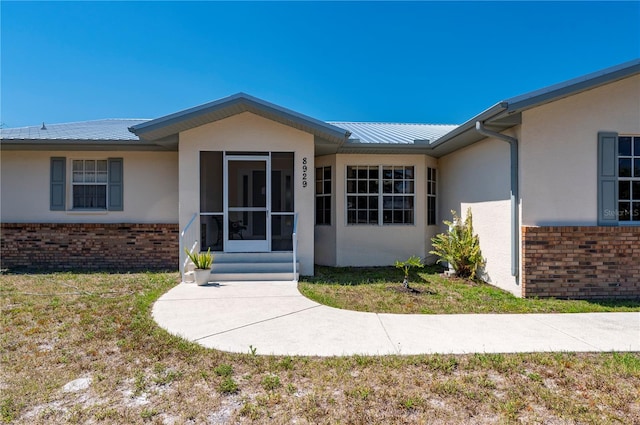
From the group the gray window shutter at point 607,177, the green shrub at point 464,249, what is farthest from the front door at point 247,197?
the gray window shutter at point 607,177

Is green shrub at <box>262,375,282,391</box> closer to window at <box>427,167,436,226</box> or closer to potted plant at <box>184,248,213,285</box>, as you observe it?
potted plant at <box>184,248,213,285</box>

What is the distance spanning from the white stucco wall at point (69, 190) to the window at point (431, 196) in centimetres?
734

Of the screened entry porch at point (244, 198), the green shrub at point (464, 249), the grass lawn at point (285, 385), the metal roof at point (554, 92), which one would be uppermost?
the metal roof at point (554, 92)

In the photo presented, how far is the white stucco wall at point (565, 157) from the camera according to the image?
6.53 meters

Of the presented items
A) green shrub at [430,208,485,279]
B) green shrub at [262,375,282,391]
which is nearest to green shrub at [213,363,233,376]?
green shrub at [262,375,282,391]

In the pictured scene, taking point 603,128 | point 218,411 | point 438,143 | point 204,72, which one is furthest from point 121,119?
point 603,128

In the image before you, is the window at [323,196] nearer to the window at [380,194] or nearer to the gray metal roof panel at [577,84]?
the window at [380,194]

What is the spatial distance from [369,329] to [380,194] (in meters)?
5.91

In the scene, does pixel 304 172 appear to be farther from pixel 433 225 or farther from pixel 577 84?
pixel 577 84

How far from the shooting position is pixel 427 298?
6.36 metres

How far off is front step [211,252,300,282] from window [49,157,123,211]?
12.9ft

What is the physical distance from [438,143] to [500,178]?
6.55 feet

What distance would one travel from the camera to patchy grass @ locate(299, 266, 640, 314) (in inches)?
226

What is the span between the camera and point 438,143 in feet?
29.0
